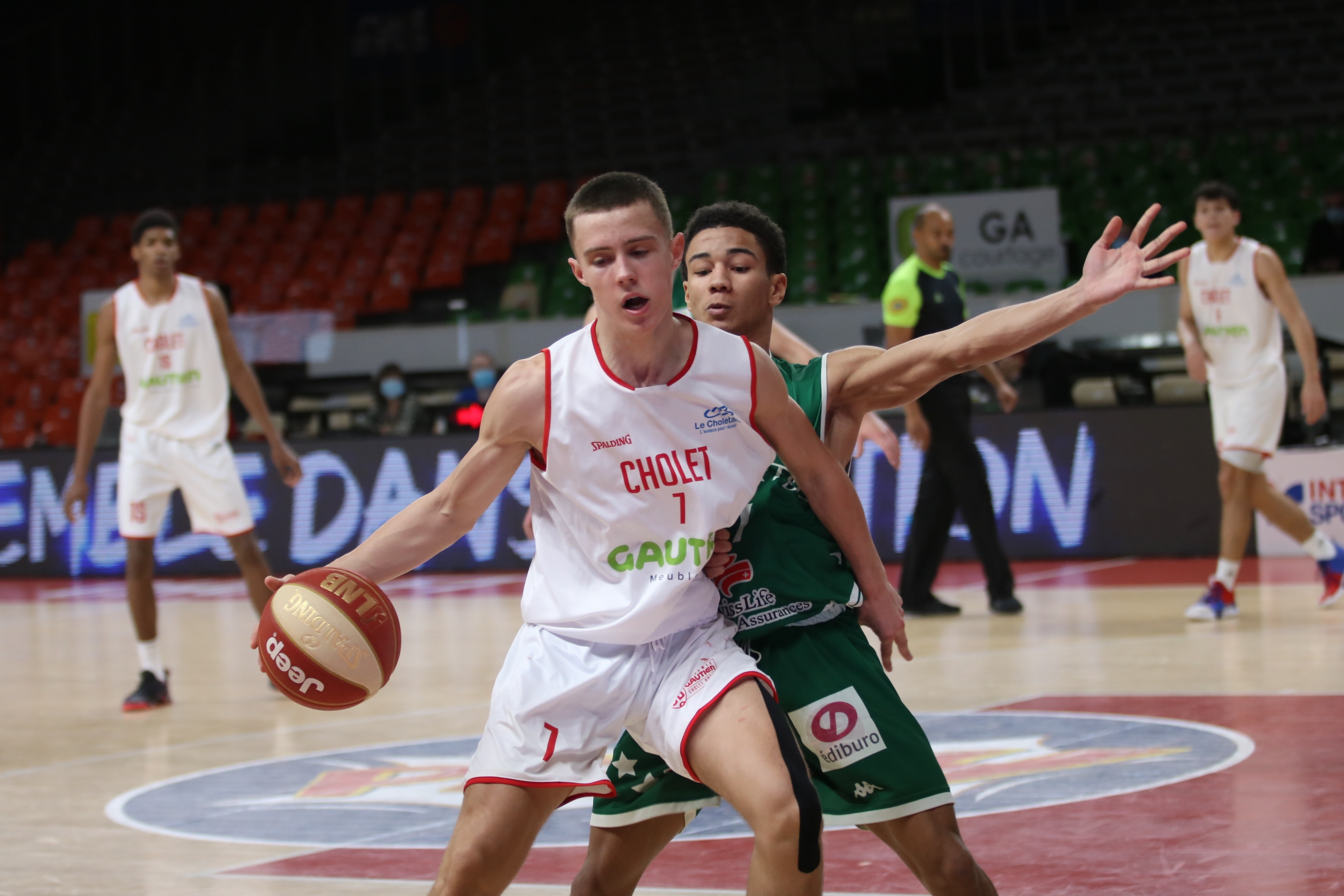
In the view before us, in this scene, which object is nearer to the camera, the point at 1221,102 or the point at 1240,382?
the point at 1240,382

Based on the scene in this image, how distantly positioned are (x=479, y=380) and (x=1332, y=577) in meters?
6.82

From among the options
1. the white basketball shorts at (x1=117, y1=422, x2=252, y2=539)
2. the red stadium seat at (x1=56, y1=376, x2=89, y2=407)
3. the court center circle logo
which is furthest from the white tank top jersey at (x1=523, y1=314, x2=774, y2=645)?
the red stadium seat at (x1=56, y1=376, x2=89, y2=407)

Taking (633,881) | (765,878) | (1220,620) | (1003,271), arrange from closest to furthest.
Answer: (765,878), (633,881), (1220,620), (1003,271)

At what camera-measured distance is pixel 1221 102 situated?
17047mm

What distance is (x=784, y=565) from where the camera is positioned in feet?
9.42

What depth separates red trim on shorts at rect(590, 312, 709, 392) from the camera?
2752 mm

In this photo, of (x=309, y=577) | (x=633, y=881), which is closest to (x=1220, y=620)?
(x=633, y=881)

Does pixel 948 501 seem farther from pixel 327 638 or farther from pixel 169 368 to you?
pixel 327 638

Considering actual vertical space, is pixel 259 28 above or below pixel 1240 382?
above

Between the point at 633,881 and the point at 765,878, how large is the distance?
0.48 metres

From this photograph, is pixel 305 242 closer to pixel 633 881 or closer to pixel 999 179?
pixel 999 179

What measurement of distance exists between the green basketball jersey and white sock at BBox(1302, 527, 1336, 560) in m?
5.26

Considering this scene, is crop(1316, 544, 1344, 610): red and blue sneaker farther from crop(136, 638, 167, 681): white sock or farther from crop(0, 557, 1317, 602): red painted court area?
crop(136, 638, 167, 681): white sock

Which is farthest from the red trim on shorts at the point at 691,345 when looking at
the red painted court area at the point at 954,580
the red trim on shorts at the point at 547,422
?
the red painted court area at the point at 954,580
